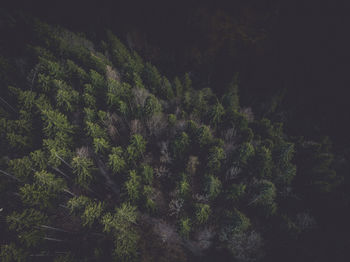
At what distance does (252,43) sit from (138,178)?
28.6 m

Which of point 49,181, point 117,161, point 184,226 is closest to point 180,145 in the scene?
point 117,161

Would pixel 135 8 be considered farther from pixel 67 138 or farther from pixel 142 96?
pixel 67 138

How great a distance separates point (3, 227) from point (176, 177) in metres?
16.3

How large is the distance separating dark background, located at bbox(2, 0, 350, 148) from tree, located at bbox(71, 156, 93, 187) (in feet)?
74.4

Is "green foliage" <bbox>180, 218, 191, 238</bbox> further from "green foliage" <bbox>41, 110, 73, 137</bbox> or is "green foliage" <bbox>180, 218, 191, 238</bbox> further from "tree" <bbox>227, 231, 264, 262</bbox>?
"green foliage" <bbox>41, 110, 73, 137</bbox>

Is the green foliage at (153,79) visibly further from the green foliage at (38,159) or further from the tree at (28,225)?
the tree at (28,225)

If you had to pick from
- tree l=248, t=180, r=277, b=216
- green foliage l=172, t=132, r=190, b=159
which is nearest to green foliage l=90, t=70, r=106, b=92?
green foliage l=172, t=132, r=190, b=159

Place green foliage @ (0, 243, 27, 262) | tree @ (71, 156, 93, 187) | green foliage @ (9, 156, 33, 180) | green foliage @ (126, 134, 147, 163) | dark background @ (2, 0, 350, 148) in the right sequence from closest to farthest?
green foliage @ (0, 243, 27, 262)
green foliage @ (9, 156, 33, 180)
tree @ (71, 156, 93, 187)
green foliage @ (126, 134, 147, 163)
dark background @ (2, 0, 350, 148)

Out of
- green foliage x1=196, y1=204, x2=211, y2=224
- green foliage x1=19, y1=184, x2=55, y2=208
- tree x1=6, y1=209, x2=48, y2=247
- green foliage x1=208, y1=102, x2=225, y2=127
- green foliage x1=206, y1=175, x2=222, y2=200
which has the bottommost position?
tree x1=6, y1=209, x2=48, y2=247

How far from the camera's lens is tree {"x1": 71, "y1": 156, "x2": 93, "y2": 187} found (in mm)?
15352

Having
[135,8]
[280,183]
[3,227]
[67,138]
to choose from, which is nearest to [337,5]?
[280,183]

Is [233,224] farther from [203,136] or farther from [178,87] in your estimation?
[178,87]

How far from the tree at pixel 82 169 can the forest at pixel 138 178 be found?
0.13 m

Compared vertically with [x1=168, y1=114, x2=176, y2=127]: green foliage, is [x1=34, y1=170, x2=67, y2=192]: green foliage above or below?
below
